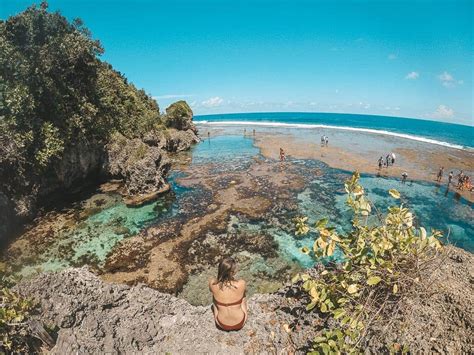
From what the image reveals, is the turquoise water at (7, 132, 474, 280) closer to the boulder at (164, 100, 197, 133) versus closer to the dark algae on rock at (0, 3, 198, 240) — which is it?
the dark algae on rock at (0, 3, 198, 240)

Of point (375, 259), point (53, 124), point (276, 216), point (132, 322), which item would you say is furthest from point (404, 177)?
point (53, 124)

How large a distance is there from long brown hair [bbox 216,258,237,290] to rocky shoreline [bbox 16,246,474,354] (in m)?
1.19

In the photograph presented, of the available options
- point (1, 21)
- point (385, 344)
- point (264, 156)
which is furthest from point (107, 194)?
point (264, 156)

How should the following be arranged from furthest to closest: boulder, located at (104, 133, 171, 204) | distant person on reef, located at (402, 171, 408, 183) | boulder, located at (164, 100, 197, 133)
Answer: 1. boulder, located at (164, 100, 197, 133)
2. distant person on reef, located at (402, 171, 408, 183)
3. boulder, located at (104, 133, 171, 204)

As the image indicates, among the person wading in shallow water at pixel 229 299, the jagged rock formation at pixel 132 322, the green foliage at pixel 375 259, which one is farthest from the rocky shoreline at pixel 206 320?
the green foliage at pixel 375 259

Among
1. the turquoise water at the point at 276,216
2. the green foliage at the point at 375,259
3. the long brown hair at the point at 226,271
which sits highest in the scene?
the green foliage at the point at 375,259

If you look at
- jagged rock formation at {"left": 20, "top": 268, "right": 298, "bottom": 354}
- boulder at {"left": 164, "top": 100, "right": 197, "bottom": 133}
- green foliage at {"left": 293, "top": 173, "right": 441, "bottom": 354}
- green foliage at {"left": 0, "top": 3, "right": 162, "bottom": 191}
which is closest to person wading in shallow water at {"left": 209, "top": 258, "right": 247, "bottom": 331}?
jagged rock formation at {"left": 20, "top": 268, "right": 298, "bottom": 354}

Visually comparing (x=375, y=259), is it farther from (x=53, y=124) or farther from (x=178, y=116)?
(x=178, y=116)

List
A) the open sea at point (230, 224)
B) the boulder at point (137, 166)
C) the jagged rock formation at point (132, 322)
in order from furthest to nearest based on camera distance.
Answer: the boulder at point (137, 166)
the open sea at point (230, 224)
the jagged rock formation at point (132, 322)

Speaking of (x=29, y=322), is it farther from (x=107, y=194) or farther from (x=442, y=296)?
(x=107, y=194)

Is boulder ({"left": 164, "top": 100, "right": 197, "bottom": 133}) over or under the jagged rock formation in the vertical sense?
over

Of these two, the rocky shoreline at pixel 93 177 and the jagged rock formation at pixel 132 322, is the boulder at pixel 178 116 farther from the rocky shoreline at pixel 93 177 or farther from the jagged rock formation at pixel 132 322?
the jagged rock formation at pixel 132 322

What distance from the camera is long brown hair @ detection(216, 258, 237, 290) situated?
21.8ft

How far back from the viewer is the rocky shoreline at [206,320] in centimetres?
529
